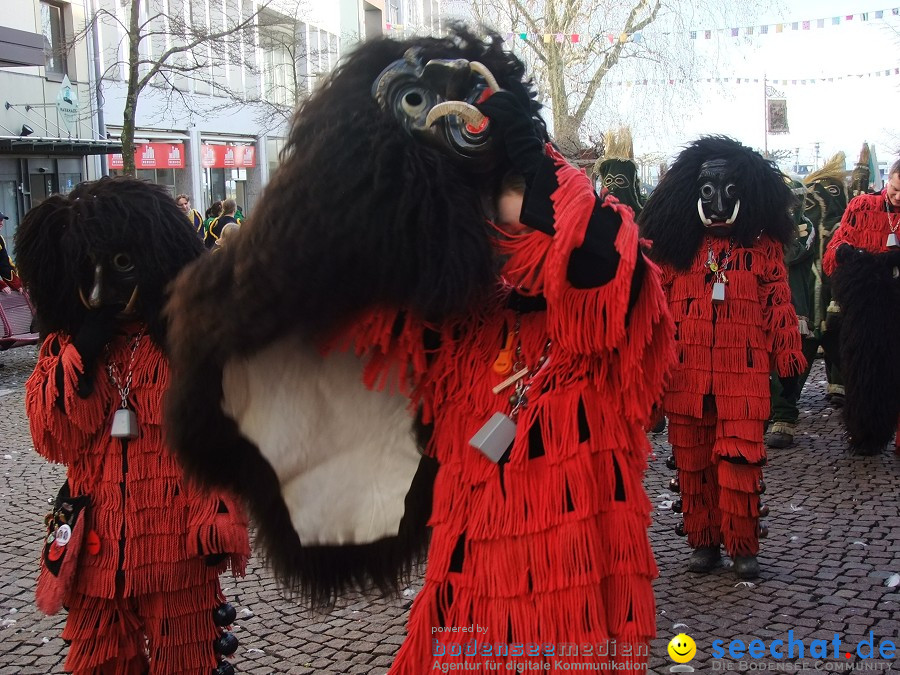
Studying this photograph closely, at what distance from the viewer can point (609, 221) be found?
177cm

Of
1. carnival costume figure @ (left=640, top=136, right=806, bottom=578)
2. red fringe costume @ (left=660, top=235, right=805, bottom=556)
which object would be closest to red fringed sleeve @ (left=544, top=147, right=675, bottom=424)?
red fringe costume @ (left=660, top=235, right=805, bottom=556)

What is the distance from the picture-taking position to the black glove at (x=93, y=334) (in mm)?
2828

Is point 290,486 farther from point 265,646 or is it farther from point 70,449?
point 265,646

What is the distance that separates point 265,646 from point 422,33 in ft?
9.46

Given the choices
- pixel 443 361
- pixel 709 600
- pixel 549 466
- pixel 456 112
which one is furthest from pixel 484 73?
pixel 709 600

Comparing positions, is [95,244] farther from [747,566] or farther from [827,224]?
[827,224]

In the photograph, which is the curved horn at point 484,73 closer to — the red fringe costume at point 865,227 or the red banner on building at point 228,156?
the red fringe costume at point 865,227

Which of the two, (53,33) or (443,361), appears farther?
(53,33)

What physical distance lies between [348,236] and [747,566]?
3.45 metres

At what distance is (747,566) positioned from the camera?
445 centimetres

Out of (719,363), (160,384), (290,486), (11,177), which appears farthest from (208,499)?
(11,177)

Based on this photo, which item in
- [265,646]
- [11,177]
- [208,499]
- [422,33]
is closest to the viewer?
[422,33]

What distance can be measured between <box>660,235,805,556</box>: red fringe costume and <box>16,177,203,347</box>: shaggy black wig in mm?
2443

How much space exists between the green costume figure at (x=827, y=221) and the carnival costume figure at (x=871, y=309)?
5.61 feet
